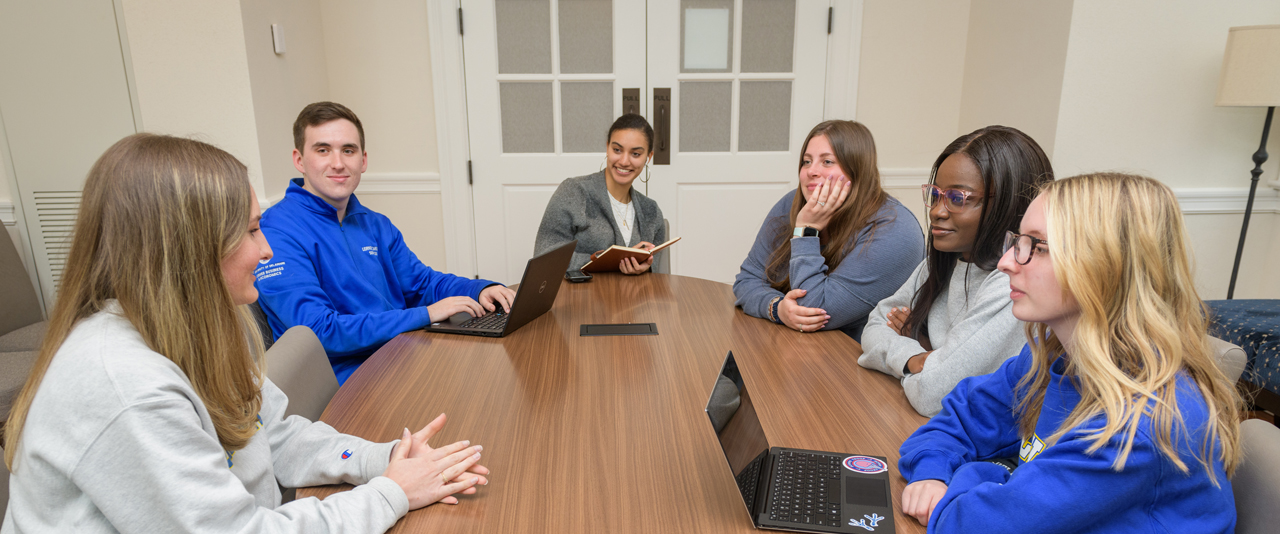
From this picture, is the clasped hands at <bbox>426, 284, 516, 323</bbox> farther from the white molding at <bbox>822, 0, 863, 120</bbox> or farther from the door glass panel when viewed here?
the white molding at <bbox>822, 0, 863, 120</bbox>

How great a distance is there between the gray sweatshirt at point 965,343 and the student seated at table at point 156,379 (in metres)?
0.83

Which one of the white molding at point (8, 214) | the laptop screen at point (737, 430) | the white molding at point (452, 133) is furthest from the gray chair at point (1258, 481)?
the white molding at point (8, 214)

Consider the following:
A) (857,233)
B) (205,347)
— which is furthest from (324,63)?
(205,347)

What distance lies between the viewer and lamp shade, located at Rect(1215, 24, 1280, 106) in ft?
8.73

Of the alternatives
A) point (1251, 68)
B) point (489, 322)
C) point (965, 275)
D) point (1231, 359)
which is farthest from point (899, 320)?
point (1251, 68)

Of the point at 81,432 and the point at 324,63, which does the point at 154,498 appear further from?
the point at 324,63

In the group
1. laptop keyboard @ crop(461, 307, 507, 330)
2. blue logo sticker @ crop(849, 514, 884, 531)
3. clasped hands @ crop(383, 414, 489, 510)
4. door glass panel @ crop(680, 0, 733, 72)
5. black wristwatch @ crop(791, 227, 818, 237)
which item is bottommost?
laptop keyboard @ crop(461, 307, 507, 330)

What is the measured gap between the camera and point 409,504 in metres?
0.96

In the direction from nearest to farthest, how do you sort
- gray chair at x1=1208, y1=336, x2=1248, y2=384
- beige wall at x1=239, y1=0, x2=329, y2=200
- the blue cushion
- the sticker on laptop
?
the sticker on laptop < gray chair at x1=1208, y1=336, x2=1248, y2=384 < the blue cushion < beige wall at x1=239, y1=0, x2=329, y2=200

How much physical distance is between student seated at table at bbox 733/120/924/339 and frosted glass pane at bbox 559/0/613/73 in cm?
185

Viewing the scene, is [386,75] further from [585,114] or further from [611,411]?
[611,411]

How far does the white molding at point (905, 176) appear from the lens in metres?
3.84

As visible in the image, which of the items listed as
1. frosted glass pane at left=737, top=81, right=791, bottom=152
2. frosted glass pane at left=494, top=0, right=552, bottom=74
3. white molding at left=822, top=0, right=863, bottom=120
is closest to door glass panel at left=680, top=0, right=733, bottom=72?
frosted glass pane at left=737, top=81, right=791, bottom=152

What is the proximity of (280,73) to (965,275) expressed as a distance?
2.90m
